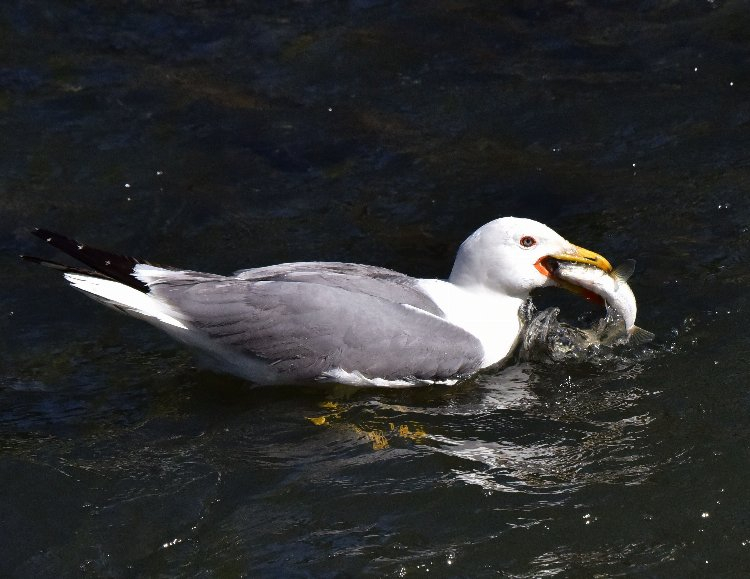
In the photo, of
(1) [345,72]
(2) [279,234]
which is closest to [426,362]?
(2) [279,234]

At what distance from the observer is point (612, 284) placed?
659 cm

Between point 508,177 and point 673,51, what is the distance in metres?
2.14

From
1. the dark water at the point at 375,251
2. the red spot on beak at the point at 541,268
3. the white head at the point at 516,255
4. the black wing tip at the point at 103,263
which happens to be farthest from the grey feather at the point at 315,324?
the red spot on beak at the point at 541,268

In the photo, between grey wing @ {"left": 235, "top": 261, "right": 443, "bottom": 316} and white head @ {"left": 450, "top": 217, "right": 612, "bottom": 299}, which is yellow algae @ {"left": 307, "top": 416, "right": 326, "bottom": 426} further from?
white head @ {"left": 450, "top": 217, "right": 612, "bottom": 299}

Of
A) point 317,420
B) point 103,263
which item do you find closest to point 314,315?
point 317,420

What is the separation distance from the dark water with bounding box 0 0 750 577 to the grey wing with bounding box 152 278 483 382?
0.84ft

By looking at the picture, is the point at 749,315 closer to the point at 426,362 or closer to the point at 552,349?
the point at 552,349

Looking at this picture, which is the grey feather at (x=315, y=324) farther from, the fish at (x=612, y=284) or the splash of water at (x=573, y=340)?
the fish at (x=612, y=284)

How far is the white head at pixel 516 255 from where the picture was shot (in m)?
6.69

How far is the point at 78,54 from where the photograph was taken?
10.3m

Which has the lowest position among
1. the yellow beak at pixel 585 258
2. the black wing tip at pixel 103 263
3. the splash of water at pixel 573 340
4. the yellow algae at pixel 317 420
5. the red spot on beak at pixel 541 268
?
the yellow algae at pixel 317 420

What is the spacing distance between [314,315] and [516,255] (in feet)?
4.10

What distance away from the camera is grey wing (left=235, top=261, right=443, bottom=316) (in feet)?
21.1

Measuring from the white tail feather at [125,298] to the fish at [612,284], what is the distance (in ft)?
6.96
